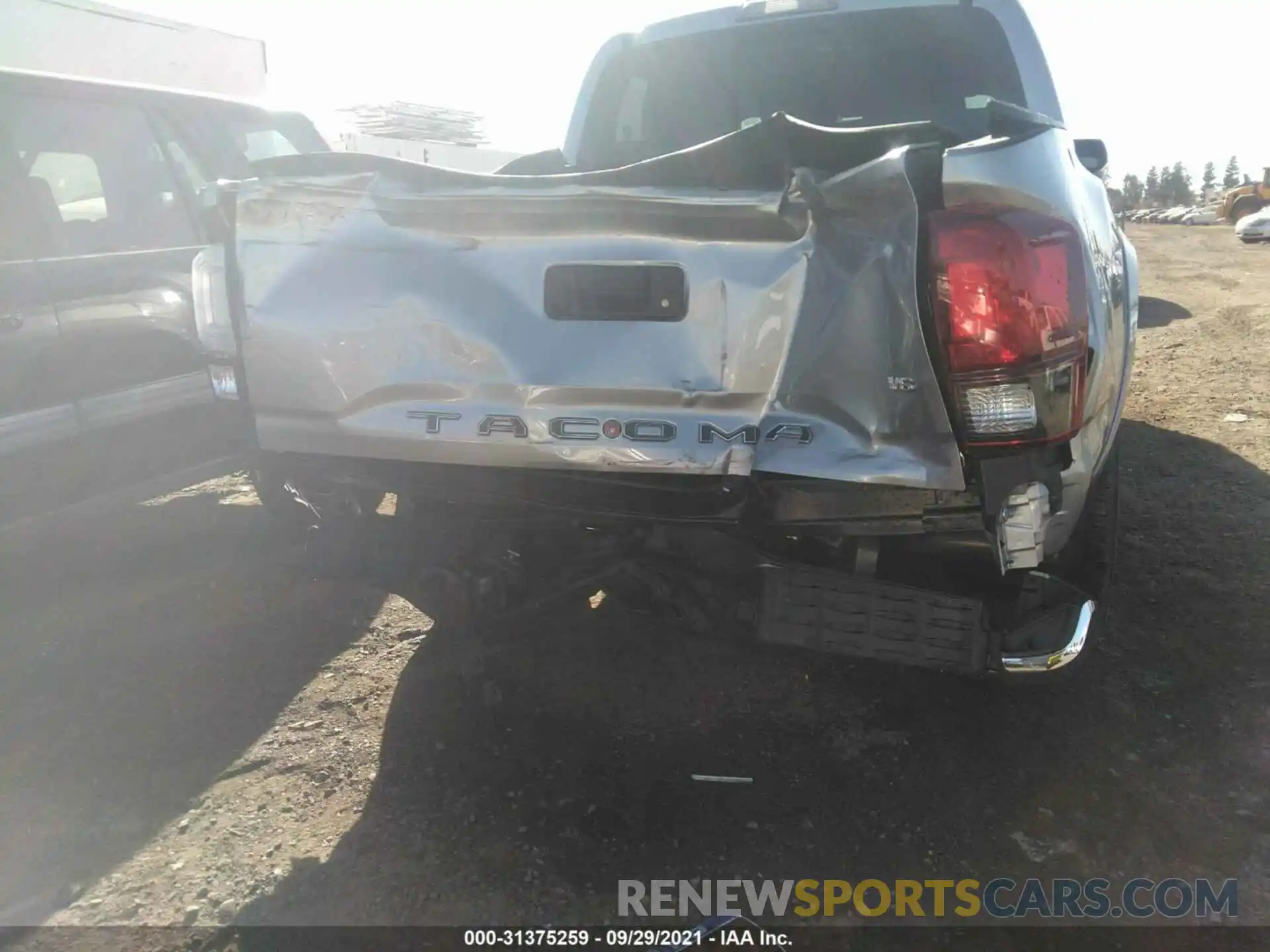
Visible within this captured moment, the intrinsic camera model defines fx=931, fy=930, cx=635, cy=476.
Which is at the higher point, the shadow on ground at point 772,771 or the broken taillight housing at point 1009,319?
the broken taillight housing at point 1009,319

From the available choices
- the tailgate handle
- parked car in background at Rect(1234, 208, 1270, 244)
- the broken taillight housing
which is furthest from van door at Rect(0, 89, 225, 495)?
parked car in background at Rect(1234, 208, 1270, 244)

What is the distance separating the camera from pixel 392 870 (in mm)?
2242

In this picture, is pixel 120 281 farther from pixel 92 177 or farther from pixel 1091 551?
pixel 1091 551

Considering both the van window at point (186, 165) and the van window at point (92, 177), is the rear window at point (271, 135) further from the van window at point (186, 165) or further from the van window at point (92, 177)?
the van window at point (92, 177)

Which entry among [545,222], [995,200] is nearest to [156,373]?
[545,222]

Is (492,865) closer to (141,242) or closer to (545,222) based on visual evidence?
(545,222)

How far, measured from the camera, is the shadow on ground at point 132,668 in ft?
7.93

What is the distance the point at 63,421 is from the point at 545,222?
2.98 metres

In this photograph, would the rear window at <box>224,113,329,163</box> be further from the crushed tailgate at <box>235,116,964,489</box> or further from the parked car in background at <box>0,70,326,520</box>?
the crushed tailgate at <box>235,116,964,489</box>

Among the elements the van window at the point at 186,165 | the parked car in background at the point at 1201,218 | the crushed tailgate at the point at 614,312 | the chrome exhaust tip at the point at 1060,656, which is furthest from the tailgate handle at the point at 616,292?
the parked car in background at the point at 1201,218

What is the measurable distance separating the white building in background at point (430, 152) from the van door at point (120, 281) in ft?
35.0

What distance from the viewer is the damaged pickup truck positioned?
187 centimetres

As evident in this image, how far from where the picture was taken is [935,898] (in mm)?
2139

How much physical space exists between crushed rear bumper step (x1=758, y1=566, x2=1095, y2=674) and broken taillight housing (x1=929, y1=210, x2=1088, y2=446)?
1.25ft
